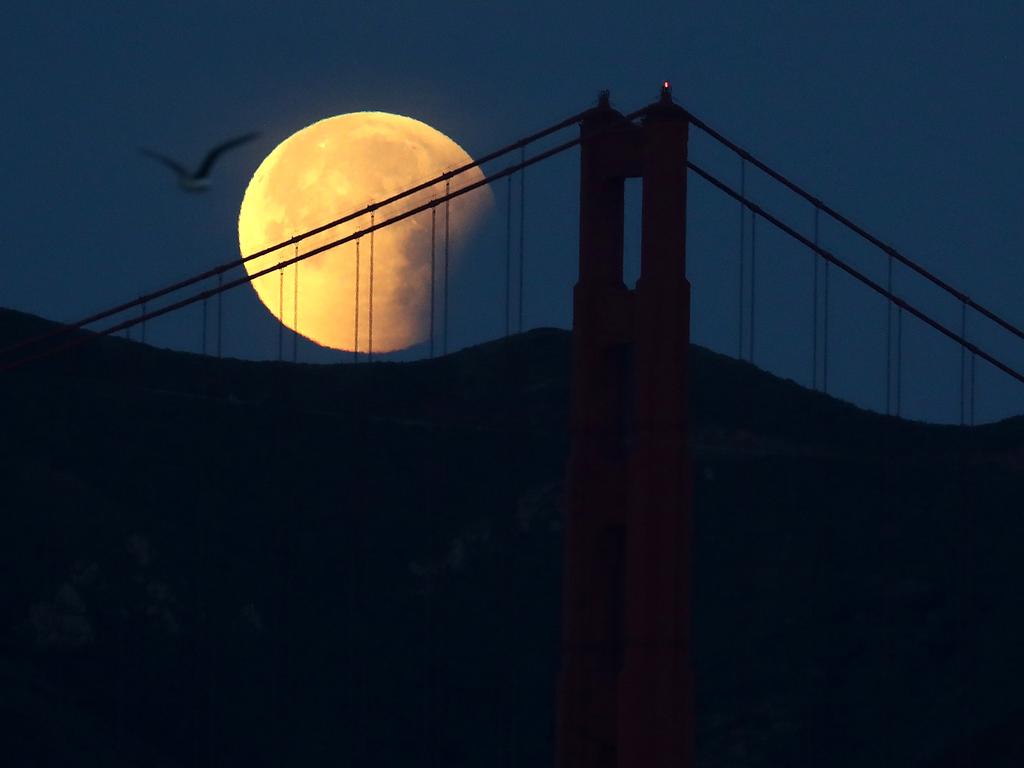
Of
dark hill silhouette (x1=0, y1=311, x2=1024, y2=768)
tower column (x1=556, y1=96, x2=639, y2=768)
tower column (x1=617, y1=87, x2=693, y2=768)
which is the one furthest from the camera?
dark hill silhouette (x1=0, y1=311, x2=1024, y2=768)

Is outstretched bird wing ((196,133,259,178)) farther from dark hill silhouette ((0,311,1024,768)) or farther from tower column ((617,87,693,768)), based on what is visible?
dark hill silhouette ((0,311,1024,768))

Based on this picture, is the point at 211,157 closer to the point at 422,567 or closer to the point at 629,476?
the point at 629,476

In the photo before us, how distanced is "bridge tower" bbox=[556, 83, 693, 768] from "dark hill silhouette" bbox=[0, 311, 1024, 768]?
4072 centimetres

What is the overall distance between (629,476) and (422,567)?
64.9m

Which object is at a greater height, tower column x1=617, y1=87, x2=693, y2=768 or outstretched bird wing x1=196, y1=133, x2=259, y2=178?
outstretched bird wing x1=196, y1=133, x2=259, y2=178

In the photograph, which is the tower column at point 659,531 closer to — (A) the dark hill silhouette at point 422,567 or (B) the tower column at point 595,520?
(B) the tower column at point 595,520

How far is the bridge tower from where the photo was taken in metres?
29.1

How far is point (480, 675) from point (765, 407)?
25.4 metres

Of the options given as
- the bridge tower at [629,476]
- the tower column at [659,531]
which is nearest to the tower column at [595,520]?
the bridge tower at [629,476]

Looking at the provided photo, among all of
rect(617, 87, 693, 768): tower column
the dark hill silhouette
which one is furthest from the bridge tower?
the dark hill silhouette

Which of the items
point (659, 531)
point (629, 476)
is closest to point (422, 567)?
point (629, 476)

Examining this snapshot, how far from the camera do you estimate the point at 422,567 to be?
93.9 m

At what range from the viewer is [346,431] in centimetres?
10244

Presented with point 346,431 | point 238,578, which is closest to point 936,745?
point 238,578
